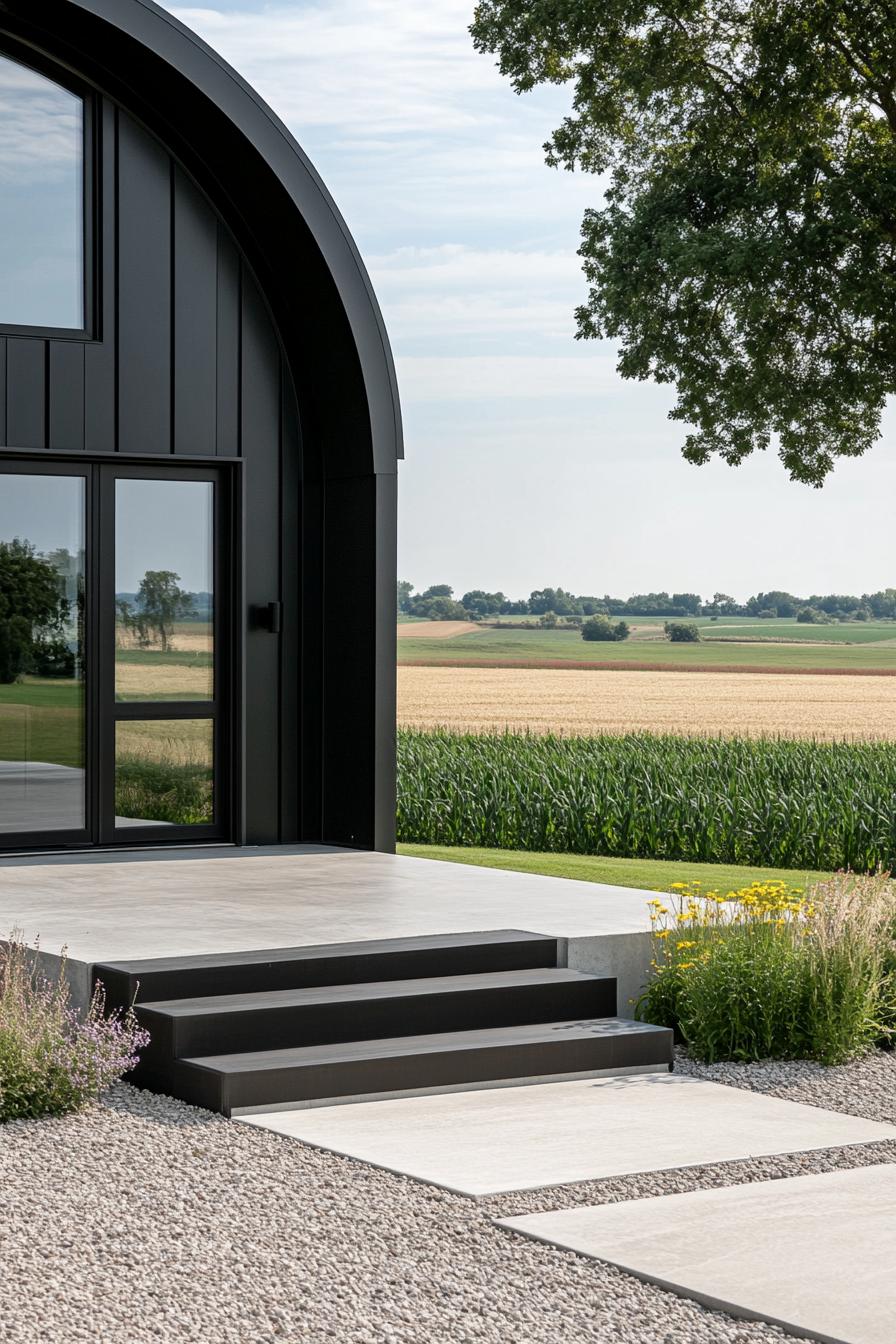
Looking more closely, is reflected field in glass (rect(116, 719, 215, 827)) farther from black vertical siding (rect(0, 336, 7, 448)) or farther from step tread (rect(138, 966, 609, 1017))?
step tread (rect(138, 966, 609, 1017))

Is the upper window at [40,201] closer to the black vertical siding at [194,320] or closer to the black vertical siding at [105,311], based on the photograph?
the black vertical siding at [105,311]

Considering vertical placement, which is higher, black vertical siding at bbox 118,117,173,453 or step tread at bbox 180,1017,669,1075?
black vertical siding at bbox 118,117,173,453

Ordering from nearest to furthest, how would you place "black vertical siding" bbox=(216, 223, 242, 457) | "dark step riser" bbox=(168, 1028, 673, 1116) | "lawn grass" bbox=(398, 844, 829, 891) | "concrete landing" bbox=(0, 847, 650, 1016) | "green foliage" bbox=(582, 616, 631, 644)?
1. "dark step riser" bbox=(168, 1028, 673, 1116)
2. "concrete landing" bbox=(0, 847, 650, 1016)
3. "black vertical siding" bbox=(216, 223, 242, 457)
4. "lawn grass" bbox=(398, 844, 829, 891)
5. "green foliage" bbox=(582, 616, 631, 644)

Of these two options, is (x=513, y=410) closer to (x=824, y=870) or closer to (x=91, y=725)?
(x=824, y=870)

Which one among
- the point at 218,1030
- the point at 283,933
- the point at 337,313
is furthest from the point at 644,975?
the point at 337,313

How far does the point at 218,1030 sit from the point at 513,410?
154 ft

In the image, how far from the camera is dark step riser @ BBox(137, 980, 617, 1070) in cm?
612

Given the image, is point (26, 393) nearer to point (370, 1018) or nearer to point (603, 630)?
point (370, 1018)

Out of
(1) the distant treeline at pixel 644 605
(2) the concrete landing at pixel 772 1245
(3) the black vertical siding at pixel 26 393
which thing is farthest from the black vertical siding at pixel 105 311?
(1) the distant treeline at pixel 644 605

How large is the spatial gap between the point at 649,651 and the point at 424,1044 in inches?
2232

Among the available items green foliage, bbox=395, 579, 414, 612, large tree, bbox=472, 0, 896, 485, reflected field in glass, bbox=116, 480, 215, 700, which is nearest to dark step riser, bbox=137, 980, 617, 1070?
reflected field in glass, bbox=116, 480, 215, 700

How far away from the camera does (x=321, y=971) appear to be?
669 centimetres

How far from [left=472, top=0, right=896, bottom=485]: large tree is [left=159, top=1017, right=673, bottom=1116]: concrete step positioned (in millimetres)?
10885

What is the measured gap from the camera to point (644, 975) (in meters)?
7.32
